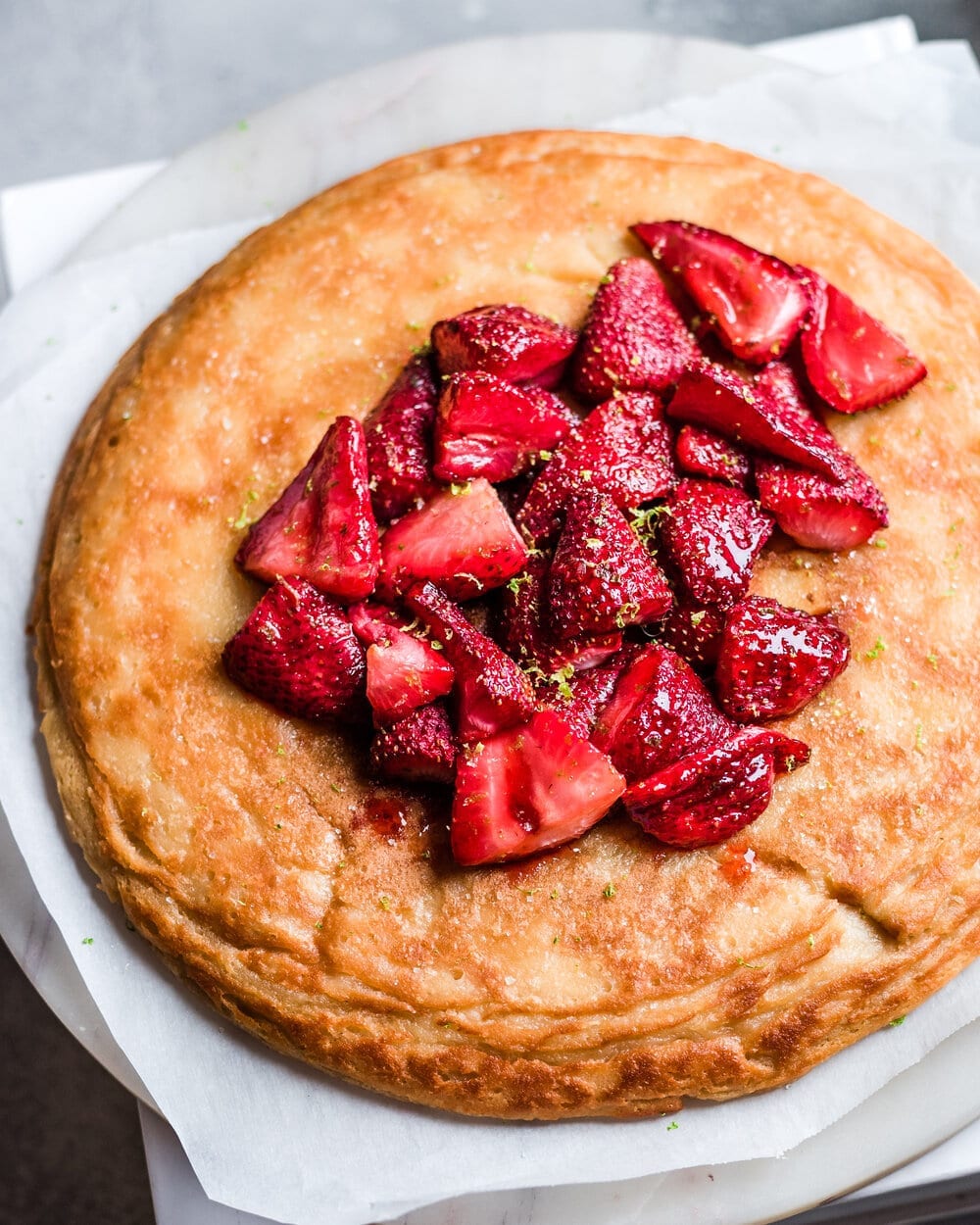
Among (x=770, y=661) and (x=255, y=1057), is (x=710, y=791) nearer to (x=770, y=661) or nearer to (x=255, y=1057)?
(x=770, y=661)

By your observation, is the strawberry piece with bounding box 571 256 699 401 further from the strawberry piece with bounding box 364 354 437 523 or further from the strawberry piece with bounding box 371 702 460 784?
the strawberry piece with bounding box 371 702 460 784

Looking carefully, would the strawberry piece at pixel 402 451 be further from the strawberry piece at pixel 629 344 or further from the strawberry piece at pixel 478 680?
the strawberry piece at pixel 629 344

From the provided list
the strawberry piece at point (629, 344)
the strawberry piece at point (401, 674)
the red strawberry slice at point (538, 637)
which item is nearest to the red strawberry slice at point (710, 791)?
the red strawberry slice at point (538, 637)

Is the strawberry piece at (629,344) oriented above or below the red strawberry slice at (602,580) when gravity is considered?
above

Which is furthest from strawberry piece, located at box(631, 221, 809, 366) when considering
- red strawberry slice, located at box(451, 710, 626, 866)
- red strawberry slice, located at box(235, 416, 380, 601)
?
red strawberry slice, located at box(451, 710, 626, 866)

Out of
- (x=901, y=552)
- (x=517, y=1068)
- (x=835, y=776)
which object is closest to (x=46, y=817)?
(x=517, y=1068)

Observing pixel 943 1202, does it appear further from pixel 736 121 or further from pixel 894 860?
pixel 736 121
